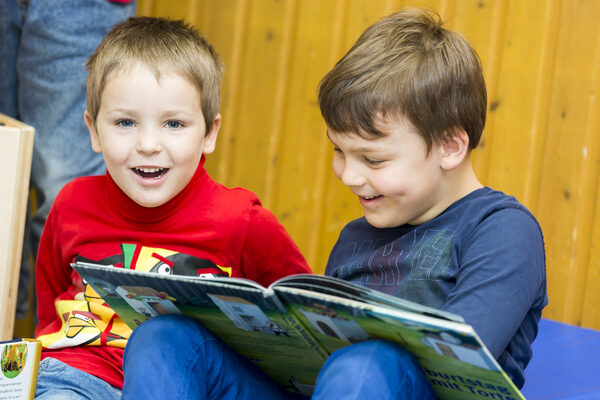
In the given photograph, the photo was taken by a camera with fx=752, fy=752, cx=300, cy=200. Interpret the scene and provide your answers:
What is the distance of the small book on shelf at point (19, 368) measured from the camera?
3.80 ft

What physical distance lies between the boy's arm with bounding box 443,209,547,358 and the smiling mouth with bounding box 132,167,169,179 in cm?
56

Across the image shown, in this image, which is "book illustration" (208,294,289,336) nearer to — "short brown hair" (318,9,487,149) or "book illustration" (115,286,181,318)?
"book illustration" (115,286,181,318)

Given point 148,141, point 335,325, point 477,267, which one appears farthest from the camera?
point 148,141

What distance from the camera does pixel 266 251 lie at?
142 centimetres

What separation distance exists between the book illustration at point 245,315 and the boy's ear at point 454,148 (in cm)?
41

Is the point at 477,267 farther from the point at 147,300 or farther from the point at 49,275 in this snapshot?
the point at 49,275

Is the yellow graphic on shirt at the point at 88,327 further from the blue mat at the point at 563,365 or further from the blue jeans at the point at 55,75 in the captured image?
the blue mat at the point at 563,365

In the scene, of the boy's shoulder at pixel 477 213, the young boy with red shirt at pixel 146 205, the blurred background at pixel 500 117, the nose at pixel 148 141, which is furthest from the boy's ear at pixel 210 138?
the blurred background at pixel 500 117

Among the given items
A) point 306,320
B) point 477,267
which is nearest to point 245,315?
point 306,320

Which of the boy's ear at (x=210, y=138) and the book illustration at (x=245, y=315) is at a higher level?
the boy's ear at (x=210, y=138)

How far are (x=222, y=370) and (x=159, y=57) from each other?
59 centimetres

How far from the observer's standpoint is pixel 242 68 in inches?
91.2

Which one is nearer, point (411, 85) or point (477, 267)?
point (477, 267)

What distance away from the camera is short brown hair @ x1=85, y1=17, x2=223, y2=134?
4.43 ft
